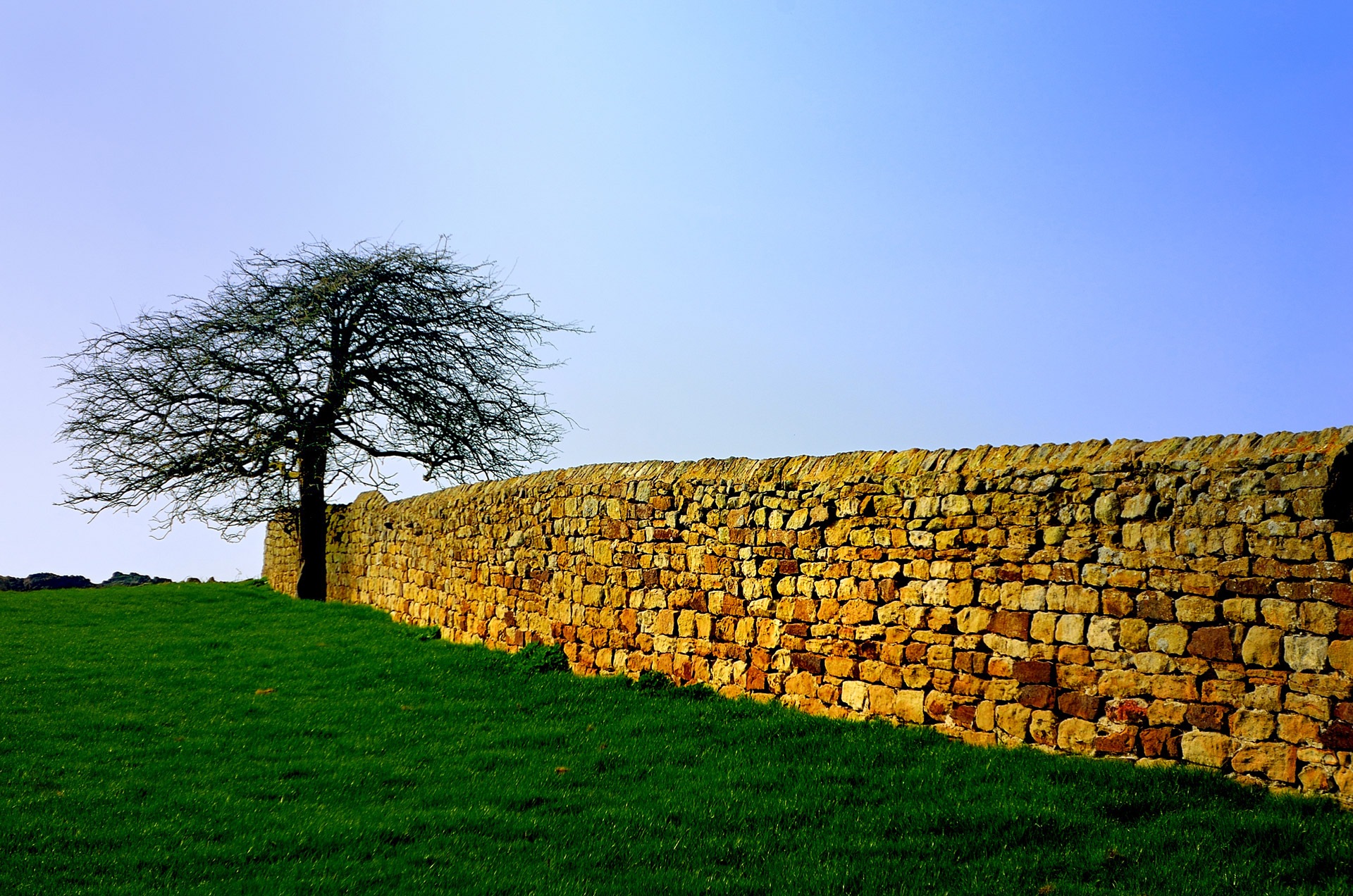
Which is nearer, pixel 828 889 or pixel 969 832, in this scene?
pixel 828 889

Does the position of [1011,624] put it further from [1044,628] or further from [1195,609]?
[1195,609]

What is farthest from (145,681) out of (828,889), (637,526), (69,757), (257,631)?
(828,889)

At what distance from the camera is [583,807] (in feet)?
21.8

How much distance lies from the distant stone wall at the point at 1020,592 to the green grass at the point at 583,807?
1.42 ft

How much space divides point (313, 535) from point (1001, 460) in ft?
58.4

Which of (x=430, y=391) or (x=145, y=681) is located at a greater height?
(x=430, y=391)

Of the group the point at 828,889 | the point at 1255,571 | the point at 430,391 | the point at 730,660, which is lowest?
the point at 828,889

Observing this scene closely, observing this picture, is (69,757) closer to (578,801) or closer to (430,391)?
(578,801)

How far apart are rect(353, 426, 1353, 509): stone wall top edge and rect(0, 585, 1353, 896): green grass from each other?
226 centimetres

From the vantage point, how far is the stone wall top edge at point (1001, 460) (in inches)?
262

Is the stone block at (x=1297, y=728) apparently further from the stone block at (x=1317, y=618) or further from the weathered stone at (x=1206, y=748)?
the stone block at (x=1317, y=618)

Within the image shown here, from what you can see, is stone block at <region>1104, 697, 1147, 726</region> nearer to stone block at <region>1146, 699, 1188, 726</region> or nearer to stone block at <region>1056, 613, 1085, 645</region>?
stone block at <region>1146, 699, 1188, 726</region>

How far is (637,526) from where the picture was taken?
10.8 m

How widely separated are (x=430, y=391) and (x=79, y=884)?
54.6ft
